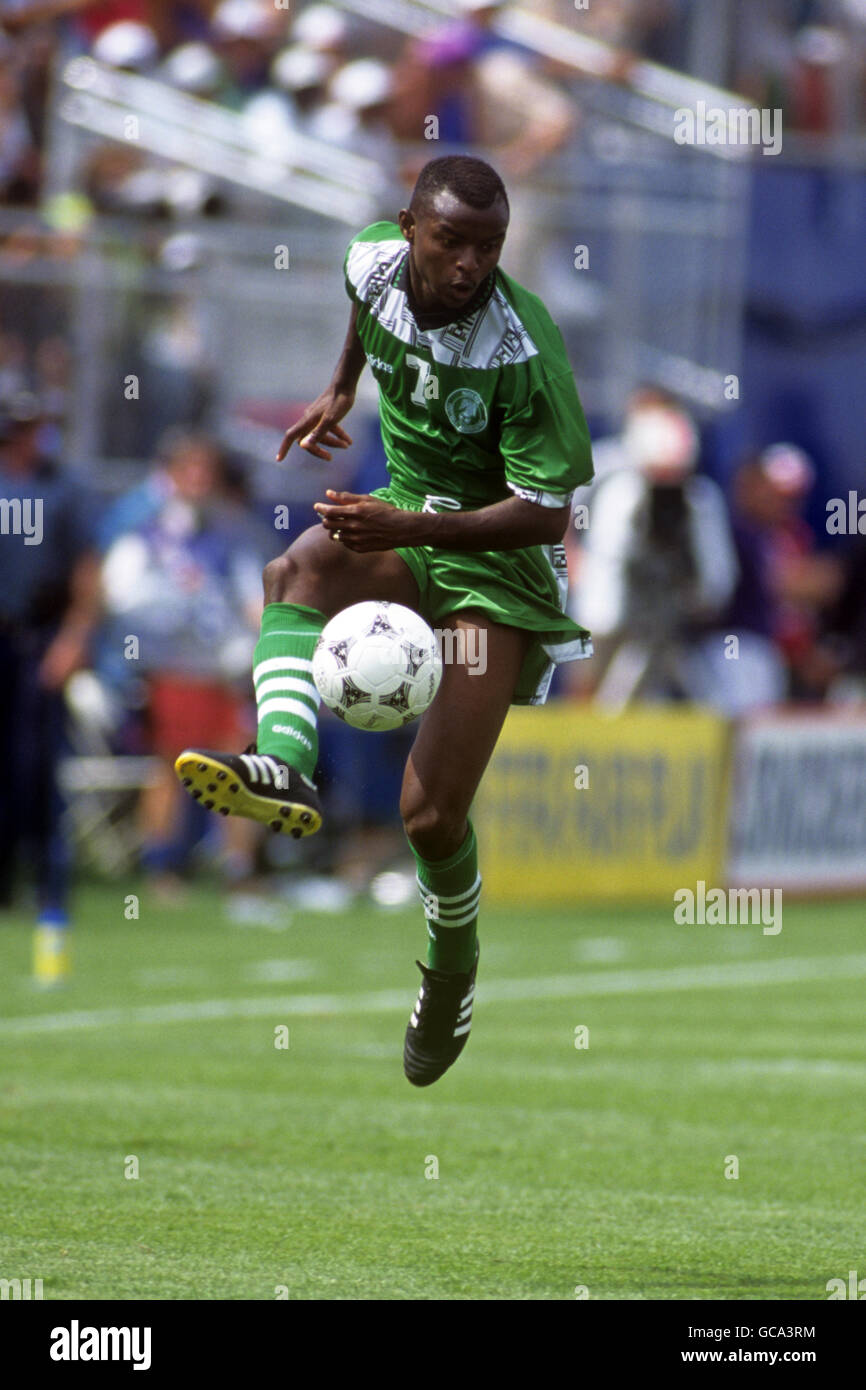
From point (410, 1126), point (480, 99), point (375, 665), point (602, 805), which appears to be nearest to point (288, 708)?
point (375, 665)

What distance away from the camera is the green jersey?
657 centimetres

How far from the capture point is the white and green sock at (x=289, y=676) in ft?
20.8

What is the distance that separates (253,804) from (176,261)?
10.5m

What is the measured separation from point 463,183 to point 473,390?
62 cm

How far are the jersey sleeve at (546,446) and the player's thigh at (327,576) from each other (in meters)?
0.47

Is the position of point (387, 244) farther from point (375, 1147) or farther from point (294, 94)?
point (294, 94)

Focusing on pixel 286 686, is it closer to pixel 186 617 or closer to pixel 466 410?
pixel 466 410

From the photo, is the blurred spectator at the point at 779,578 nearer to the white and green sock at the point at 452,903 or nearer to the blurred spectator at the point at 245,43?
the blurred spectator at the point at 245,43

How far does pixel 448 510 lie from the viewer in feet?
22.3

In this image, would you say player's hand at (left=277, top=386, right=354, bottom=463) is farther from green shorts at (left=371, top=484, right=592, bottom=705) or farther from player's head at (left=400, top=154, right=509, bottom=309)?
player's head at (left=400, top=154, right=509, bottom=309)

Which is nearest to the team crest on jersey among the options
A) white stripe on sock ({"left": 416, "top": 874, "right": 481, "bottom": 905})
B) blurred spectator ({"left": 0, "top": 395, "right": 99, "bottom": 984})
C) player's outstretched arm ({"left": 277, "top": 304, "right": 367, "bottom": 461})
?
player's outstretched arm ({"left": 277, "top": 304, "right": 367, "bottom": 461})

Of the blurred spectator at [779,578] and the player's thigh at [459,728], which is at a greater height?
the blurred spectator at [779,578]

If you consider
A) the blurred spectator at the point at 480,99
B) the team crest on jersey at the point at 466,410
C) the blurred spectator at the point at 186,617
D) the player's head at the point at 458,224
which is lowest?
the team crest on jersey at the point at 466,410

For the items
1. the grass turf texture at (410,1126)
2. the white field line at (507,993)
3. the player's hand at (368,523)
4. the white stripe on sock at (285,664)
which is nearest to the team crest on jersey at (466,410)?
the player's hand at (368,523)
